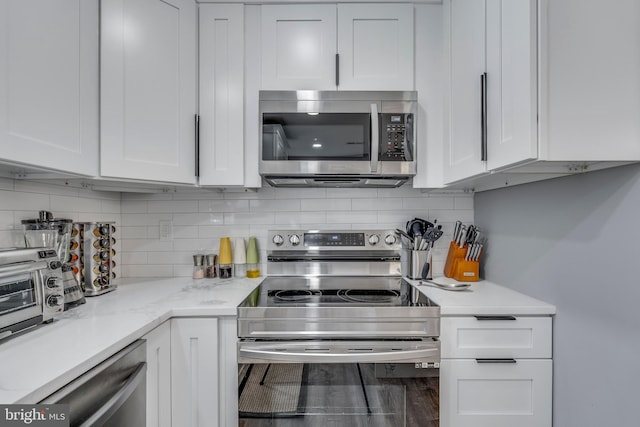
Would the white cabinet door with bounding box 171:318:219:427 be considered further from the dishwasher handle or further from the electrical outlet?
the electrical outlet

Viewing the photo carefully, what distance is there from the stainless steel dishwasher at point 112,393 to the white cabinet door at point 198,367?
20cm

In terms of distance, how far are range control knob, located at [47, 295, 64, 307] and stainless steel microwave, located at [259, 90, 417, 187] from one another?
0.96 metres

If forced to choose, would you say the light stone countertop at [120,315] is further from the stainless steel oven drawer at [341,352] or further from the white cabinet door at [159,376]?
the stainless steel oven drawer at [341,352]

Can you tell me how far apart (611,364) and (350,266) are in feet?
3.98

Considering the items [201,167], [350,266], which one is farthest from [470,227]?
[201,167]

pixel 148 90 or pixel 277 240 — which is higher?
pixel 148 90

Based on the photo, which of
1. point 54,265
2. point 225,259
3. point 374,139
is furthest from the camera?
point 225,259

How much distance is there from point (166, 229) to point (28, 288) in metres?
0.97

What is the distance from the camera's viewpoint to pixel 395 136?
166 centimetres

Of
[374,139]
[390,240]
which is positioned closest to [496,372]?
[390,240]

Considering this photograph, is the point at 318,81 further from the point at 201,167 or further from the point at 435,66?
the point at 201,167

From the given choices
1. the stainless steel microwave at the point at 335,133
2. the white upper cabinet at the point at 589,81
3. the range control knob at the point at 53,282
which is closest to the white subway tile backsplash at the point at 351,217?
the stainless steel microwave at the point at 335,133

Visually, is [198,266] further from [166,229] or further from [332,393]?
[332,393]

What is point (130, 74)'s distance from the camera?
1.44 meters
